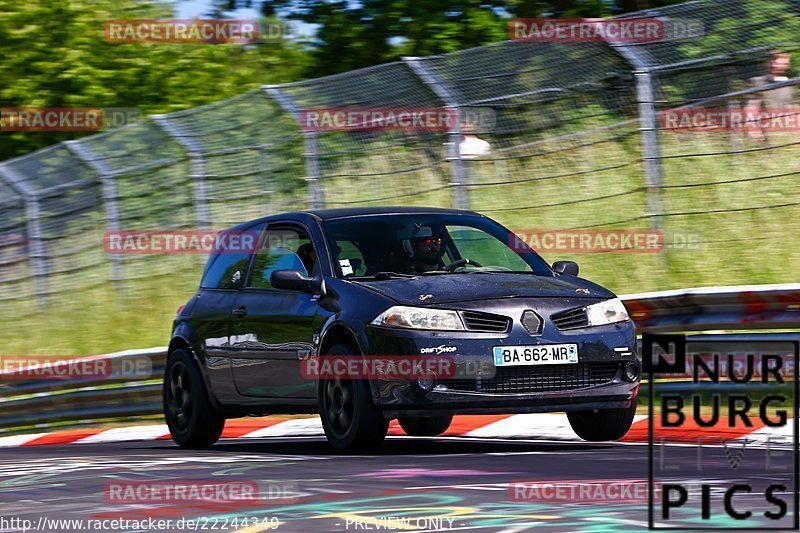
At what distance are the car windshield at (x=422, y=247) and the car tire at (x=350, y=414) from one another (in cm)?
74

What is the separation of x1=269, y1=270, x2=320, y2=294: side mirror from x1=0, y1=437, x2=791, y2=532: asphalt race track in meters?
0.99

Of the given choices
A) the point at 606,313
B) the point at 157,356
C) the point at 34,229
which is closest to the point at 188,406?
the point at 157,356

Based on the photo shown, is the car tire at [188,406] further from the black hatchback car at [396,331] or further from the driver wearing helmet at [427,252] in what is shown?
the driver wearing helmet at [427,252]

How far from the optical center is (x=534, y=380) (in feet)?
30.8

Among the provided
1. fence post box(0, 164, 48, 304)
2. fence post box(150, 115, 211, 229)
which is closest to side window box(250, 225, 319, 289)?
fence post box(150, 115, 211, 229)

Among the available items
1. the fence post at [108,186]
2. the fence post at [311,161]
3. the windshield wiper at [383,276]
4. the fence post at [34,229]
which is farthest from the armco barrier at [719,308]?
the fence post at [34,229]

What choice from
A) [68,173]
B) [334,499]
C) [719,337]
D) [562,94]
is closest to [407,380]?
[334,499]

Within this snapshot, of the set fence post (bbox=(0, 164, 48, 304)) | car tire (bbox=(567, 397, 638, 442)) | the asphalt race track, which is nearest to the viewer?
the asphalt race track

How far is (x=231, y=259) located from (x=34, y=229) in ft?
31.5

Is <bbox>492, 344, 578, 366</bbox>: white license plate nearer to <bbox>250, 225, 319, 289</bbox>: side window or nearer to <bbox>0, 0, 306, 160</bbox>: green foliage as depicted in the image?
<bbox>250, 225, 319, 289</bbox>: side window

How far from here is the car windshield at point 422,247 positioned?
10289mm

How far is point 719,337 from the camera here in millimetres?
11672

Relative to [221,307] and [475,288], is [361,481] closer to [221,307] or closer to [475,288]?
[475,288]

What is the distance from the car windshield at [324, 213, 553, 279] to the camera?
10.3m
